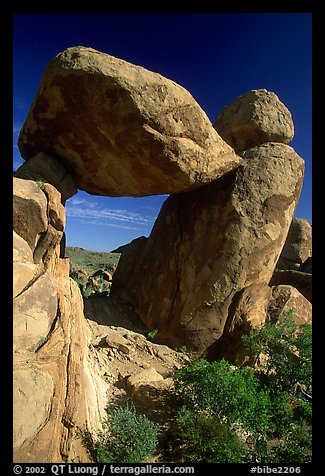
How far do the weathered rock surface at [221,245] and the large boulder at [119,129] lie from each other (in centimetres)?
81

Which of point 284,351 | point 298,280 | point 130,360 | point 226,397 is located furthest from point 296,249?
point 226,397

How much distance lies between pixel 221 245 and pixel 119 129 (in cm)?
359

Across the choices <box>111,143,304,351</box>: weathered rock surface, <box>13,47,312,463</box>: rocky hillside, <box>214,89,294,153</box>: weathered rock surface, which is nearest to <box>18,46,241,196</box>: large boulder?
<box>13,47,312,463</box>: rocky hillside

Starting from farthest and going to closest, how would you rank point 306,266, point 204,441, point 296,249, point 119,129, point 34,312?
point 296,249, point 306,266, point 119,129, point 204,441, point 34,312

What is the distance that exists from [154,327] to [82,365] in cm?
356

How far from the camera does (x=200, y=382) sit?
15.8 ft

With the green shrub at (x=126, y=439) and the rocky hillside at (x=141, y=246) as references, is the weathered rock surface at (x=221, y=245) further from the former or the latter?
the green shrub at (x=126, y=439)

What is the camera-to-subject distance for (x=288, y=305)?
23.9 ft

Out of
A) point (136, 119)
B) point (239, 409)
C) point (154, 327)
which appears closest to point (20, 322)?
point (239, 409)

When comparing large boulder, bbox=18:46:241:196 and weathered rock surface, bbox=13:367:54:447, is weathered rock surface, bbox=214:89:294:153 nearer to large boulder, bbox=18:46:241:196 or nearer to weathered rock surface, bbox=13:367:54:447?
large boulder, bbox=18:46:241:196

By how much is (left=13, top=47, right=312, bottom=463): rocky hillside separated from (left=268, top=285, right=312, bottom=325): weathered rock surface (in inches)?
1.3

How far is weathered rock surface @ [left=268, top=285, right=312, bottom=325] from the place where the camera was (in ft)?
23.7

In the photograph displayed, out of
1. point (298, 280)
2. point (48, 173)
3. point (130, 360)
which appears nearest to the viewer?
point (48, 173)

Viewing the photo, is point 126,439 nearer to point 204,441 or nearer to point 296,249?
point 204,441
